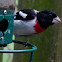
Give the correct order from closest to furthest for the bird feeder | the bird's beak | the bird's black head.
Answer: the bird feeder < the bird's beak < the bird's black head

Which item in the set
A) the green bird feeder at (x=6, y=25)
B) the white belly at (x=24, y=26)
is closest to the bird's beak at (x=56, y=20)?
the white belly at (x=24, y=26)

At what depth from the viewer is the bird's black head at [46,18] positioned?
6.55ft

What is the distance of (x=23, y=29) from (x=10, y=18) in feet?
0.71

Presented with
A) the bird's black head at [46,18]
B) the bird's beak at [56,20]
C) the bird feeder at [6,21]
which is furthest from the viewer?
the bird's black head at [46,18]

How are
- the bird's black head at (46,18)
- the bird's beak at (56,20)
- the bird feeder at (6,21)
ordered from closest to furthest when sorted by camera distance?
the bird feeder at (6,21) < the bird's beak at (56,20) < the bird's black head at (46,18)

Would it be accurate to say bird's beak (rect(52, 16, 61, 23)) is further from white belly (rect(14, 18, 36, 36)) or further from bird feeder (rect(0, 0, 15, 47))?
bird feeder (rect(0, 0, 15, 47))

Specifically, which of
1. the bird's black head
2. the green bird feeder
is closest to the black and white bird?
the bird's black head

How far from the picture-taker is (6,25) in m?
1.83

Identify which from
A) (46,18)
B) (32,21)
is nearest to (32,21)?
(32,21)

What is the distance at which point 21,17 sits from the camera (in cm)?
201

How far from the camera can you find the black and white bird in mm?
1977

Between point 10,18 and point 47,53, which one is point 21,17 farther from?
point 47,53

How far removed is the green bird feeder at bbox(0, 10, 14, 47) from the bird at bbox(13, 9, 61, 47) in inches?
6.4

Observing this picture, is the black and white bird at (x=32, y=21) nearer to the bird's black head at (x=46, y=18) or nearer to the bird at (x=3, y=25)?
the bird's black head at (x=46, y=18)
